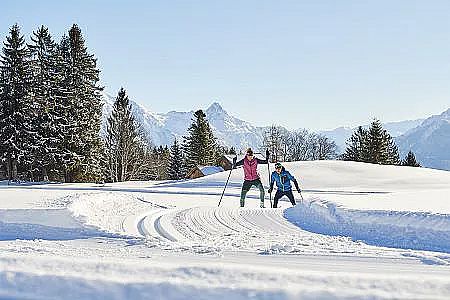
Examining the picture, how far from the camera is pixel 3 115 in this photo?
39125mm

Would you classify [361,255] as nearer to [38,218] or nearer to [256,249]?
[256,249]

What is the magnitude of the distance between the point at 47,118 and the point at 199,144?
27.8 metres

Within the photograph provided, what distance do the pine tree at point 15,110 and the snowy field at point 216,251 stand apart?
27.1 meters

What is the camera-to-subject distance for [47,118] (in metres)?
40.3

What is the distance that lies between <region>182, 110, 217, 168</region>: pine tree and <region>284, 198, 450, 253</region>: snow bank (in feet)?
167

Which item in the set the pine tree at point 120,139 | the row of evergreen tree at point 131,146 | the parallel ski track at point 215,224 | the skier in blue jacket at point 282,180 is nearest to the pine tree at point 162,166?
the row of evergreen tree at point 131,146

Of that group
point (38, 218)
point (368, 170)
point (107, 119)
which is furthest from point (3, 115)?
point (38, 218)

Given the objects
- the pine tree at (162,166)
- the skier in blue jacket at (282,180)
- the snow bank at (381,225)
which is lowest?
the snow bank at (381,225)

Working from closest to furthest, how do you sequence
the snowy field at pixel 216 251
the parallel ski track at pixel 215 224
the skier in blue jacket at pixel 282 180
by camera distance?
1. the snowy field at pixel 216 251
2. the parallel ski track at pixel 215 224
3. the skier in blue jacket at pixel 282 180

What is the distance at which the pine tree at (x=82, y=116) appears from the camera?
41344 mm

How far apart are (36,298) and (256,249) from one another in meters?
4.29

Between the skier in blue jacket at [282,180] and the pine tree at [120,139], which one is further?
the pine tree at [120,139]

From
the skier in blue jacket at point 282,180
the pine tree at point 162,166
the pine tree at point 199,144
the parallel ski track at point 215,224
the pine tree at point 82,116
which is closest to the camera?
the parallel ski track at point 215,224

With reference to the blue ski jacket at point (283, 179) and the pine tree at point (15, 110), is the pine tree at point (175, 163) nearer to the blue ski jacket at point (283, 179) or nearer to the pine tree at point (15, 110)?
the pine tree at point (15, 110)
